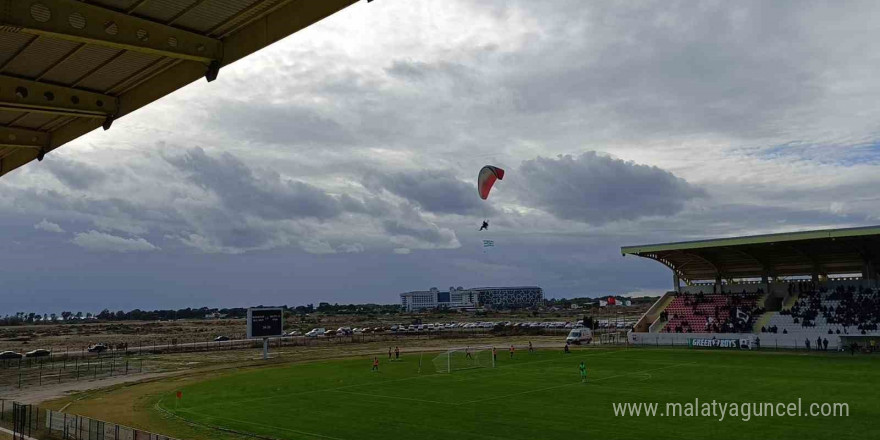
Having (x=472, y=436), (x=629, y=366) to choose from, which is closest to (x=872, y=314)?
(x=629, y=366)

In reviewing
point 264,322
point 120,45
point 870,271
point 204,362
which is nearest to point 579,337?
point 870,271

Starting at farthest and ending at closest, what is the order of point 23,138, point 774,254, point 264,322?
1. point 774,254
2. point 264,322
3. point 23,138

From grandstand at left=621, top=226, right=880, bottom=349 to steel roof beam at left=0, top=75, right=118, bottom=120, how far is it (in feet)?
208

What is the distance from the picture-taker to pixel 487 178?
4947 centimetres

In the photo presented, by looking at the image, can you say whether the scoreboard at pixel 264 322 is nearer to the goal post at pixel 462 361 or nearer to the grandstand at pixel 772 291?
the goal post at pixel 462 361

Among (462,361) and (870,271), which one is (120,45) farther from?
(870,271)

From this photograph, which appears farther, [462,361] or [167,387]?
[462,361]

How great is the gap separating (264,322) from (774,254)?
5770 centimetres

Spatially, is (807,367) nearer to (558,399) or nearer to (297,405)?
(558,399)

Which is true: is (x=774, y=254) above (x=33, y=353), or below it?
above

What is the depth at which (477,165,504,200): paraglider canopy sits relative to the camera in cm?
4900

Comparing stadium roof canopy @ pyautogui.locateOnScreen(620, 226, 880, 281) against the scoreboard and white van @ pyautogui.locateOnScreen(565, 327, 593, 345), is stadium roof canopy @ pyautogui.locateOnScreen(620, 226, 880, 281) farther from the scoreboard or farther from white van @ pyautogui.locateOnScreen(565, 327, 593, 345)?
the scoreboard

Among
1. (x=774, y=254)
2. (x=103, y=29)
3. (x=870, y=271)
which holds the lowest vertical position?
(x=870, y=271)

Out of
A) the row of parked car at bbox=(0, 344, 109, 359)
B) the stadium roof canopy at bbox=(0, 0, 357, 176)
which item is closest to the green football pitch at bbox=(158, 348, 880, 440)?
the stadium roof canopy at bbox=(0, 0, 357, 176)
